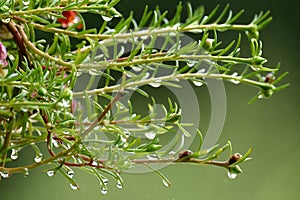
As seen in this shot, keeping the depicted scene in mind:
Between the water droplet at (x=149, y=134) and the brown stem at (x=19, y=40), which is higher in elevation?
the brown stem at (x=19, y=40)

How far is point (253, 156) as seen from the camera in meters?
1.60

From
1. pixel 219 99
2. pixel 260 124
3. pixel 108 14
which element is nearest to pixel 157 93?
pixel 260 124

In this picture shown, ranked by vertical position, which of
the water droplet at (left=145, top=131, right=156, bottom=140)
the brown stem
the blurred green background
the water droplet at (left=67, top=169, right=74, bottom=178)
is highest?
the brown stem

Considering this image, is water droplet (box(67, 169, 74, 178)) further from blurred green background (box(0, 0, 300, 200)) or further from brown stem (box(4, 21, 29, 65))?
blurred green background (box(0, 0, 300, 200))

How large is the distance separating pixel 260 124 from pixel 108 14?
1292 mm

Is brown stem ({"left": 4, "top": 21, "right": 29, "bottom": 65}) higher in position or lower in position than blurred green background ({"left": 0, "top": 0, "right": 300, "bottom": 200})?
higher

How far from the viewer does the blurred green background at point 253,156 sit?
149 cm

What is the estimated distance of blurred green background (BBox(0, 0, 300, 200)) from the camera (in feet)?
4.88

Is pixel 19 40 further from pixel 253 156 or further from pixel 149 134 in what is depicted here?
pixel 253 156

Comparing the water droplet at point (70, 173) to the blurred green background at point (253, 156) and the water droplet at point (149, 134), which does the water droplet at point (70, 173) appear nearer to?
the water droplet at point (149, 134)

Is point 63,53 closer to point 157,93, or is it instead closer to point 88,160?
point 88,160

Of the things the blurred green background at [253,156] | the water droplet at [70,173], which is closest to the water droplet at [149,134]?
the water droplet at [70,173]

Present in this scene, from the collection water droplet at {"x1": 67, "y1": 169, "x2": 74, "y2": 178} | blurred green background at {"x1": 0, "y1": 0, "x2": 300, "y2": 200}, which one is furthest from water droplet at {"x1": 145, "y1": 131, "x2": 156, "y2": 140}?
blurred green background at {"x1": 0, "y1": 0, "x2": 300, "y2": 200}

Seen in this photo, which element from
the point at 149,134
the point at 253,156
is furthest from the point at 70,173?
the point at 253,156
